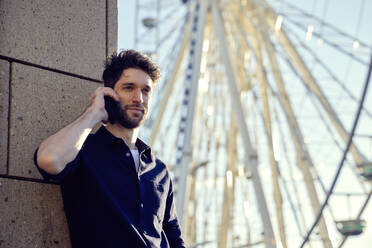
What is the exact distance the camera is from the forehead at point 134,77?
3.36 m

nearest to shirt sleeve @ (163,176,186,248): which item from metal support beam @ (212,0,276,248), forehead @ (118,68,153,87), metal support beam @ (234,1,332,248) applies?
forehead @ (118,68,153,87)

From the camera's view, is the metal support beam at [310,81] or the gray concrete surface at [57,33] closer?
the gray concrete surface at [57,33]

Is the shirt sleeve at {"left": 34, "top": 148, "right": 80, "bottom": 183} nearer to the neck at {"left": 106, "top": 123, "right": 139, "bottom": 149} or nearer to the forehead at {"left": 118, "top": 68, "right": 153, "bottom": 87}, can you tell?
the neck at {"left": 106, "top": 123, "right": 139, "bottom": 149}

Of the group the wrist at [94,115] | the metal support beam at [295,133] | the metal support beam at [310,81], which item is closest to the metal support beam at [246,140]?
the metal support beam at [295,133]

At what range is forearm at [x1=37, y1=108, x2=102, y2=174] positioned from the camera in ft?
9.07

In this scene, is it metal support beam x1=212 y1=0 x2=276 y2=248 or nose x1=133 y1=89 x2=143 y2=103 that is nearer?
nose x1=133 y1=89 x2=143 y2=103

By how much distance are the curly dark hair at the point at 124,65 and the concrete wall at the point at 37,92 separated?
170 mm

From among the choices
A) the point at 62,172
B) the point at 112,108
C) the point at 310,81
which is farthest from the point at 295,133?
the point at 62,172

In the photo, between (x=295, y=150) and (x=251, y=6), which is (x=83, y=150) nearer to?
(x=295, y=150)

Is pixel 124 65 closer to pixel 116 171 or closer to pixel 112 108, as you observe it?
pixel 112 108

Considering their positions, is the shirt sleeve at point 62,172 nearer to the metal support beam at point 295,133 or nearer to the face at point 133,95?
the face at point 133,95

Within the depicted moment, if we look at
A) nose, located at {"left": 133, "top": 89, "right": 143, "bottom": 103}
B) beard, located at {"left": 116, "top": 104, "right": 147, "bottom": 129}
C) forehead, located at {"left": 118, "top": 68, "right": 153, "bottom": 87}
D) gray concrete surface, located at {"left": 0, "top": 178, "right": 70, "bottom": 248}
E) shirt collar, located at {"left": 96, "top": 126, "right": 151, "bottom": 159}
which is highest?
forehead, located at {"left": 118, "top": 68, "right": 153, "bottom": 87}

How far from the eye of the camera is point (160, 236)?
3.17 meters

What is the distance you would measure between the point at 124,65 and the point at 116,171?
1.84 feet
